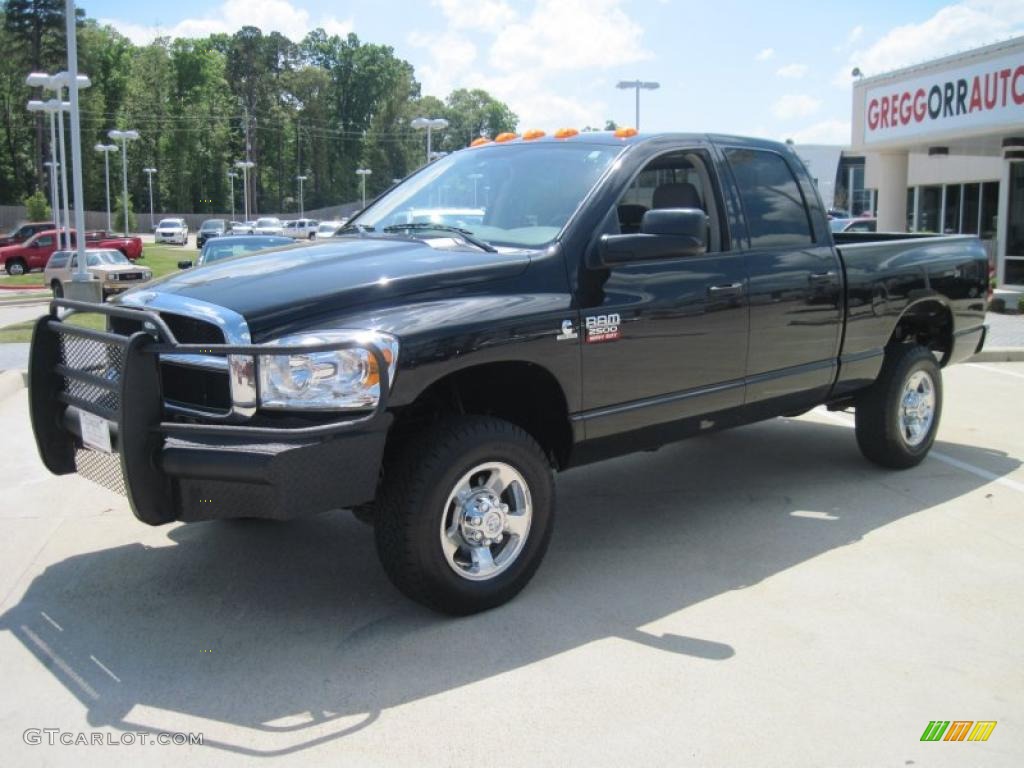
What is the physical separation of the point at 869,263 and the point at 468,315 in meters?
3.08

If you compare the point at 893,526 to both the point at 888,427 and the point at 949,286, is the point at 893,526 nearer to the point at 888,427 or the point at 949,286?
the point at 888,427

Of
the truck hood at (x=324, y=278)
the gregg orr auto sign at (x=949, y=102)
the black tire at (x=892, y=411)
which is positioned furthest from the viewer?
the gregg orr auto sign at (x=949, y=102)

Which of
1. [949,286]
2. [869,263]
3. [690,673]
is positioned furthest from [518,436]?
[949,286]

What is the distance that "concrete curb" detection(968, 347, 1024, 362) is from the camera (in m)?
11.7

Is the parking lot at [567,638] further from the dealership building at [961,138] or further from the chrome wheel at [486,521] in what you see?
the dealership building at [961,138]

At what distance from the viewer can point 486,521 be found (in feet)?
13.2

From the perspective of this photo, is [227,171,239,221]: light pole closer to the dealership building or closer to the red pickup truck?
the red pickup truck

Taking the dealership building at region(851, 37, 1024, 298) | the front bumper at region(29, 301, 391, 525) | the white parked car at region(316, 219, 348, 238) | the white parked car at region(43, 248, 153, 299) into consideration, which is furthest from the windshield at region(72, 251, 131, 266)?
the front bumper at region(29, 301, 391, 525)

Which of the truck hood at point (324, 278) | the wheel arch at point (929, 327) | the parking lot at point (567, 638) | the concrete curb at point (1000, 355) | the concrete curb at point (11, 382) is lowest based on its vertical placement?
the parking lot at point (567, 638)

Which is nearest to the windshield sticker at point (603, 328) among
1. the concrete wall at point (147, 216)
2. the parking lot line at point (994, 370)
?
the parking lot line at point (994, 370)

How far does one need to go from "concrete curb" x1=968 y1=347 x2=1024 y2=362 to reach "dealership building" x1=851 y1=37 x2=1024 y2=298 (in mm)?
6829

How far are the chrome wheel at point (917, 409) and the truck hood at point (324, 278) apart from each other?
332cm

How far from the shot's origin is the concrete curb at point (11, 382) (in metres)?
9.40

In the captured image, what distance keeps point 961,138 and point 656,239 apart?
18.0 metres
